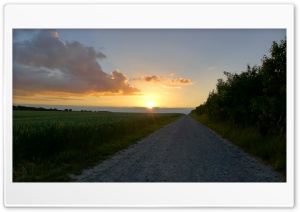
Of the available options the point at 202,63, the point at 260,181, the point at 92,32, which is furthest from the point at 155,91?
the point at 260,181

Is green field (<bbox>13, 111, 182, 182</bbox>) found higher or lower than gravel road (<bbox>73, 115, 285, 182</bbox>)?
higher

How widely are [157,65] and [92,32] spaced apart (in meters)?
2.30

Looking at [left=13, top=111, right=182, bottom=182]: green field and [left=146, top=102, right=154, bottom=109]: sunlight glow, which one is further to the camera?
[left=146, top=102, right=154, bottom=109]: sunlight glow

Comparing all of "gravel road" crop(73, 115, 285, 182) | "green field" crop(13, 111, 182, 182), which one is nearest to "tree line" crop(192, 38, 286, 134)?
"gravel road" crop(73, 115, 285, 182)

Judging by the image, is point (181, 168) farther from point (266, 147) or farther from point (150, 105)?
point (266, 147)

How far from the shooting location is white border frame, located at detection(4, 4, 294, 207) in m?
9.13

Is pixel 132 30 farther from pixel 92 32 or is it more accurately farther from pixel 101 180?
pixel 101 180

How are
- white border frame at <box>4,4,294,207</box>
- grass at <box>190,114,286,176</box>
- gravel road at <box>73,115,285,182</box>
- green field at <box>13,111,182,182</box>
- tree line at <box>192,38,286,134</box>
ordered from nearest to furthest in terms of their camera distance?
white border frame at <box>4,4,294,207</box>
gravel road at <box>73,115,285,182</box>
green field at <box>13,111,182,182</box>
grass at <box>190,114,286,176</box>
tree line at <box>192,38,286,134</box>

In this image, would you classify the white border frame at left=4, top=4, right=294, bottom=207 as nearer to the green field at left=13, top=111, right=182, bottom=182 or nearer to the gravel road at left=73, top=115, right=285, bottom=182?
the gravel road at left=73, top=115, right=285, bottom=182
